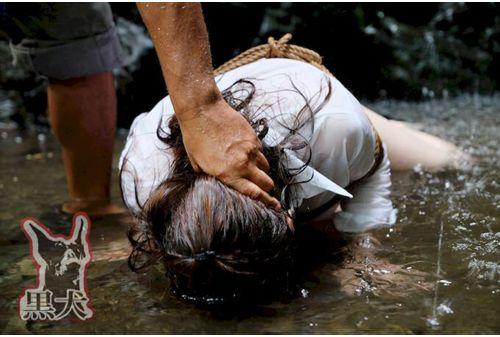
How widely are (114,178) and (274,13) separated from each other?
9.54 ft

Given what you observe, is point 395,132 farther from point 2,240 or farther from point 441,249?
point 2,240

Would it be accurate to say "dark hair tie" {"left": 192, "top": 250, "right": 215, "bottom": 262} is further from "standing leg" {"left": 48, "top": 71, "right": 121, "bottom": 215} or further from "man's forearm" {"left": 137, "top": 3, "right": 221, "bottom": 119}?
"standing leg" {"left": 48, "top": 71, "right": 121, "bottom": 215}

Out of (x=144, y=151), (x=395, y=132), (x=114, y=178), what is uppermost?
(x=144, y=151)

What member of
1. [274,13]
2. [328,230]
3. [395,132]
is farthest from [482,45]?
[328,230]

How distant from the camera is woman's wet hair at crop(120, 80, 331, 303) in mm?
1566

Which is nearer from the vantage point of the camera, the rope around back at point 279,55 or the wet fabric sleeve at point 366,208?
the wet fabric sleeve at point 366,208

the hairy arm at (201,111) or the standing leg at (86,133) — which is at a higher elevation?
the hairy arm at (201,111)

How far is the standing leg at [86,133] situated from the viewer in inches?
107

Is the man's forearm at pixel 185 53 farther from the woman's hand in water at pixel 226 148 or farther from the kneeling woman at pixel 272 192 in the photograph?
the kneeling woman at pixel 272 192

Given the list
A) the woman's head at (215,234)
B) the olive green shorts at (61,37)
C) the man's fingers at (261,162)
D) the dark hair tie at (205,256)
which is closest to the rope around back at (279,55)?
the olive green shorts at (61,37)

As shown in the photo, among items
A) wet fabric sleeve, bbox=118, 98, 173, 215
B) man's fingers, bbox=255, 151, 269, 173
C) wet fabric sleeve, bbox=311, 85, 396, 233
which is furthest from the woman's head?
wet fabric sleeve, bbox=311, 85, 396, 233

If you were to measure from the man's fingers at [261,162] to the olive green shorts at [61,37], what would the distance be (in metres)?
1.27

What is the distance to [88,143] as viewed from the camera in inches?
109

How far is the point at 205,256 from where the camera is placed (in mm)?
1573
